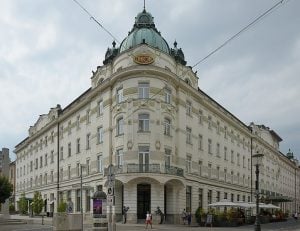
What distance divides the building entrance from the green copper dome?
1290 cm

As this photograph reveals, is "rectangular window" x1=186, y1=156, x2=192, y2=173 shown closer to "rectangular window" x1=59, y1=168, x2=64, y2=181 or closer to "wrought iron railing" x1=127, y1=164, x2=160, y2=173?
"wrought iron railing" x1=127, y1=164, x2=160, y2=173

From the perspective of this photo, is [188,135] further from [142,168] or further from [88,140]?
[88,140]

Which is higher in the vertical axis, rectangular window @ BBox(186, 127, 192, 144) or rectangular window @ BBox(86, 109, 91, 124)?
rectangular window @ BBox(86, 109, 91, 124)

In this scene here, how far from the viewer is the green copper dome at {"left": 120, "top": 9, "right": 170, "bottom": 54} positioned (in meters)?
43.8

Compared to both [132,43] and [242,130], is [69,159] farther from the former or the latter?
[242,130]

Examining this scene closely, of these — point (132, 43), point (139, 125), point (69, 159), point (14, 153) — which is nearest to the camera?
point (139, 125)

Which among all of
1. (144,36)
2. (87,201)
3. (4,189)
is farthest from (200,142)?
(4,189)

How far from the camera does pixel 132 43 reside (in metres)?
44.0

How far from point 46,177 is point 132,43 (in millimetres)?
29229

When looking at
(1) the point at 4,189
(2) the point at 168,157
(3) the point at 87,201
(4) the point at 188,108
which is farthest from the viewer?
(3) the point at 87,201

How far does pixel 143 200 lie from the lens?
135ft

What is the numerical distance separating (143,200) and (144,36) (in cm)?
1539

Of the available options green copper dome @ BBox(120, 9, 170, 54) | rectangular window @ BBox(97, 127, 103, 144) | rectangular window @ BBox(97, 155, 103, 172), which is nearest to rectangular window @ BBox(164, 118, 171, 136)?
green copper dome @ BBox(120, 9, 170, 54)

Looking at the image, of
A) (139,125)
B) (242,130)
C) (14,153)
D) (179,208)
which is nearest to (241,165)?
(242,130)
